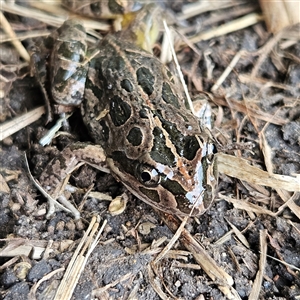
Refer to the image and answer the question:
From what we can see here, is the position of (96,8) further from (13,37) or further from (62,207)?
(62,207)

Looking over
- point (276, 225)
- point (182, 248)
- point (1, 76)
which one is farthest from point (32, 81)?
point (276, 225)

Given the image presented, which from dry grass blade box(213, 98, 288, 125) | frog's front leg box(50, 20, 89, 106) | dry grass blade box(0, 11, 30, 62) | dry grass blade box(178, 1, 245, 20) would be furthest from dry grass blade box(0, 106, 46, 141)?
dry grass blade box(178, 1, 245, 20)

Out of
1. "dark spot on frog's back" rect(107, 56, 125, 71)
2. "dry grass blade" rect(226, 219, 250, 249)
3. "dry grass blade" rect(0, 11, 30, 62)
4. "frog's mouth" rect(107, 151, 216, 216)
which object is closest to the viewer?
"frog's mouth" rect(107, 151, 216, 216)

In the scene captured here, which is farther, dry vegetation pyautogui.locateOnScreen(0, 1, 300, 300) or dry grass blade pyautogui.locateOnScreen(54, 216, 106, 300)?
dry vegetation pyautogui.locateOnScreen(0, 1, 300, 300)

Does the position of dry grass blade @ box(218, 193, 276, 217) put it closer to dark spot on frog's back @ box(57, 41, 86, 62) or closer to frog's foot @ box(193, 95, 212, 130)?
frog's foot @ box(193, 95, 212, 130)

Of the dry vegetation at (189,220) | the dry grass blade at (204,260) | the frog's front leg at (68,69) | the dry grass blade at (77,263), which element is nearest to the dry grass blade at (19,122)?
the dry vegetation at (189,220)

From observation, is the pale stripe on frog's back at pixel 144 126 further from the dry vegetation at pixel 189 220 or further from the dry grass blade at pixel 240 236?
the dry grass blade at pixel 240 236

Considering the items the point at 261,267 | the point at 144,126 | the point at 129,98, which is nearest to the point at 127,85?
the point at 129,98

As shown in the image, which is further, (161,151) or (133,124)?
(133,124)

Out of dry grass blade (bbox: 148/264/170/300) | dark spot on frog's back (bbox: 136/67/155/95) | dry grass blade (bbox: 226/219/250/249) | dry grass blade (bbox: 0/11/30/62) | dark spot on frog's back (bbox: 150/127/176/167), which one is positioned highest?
dry grass blade (bbox: 0/11/30/62)
